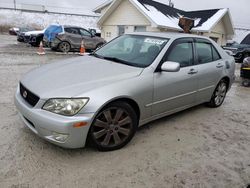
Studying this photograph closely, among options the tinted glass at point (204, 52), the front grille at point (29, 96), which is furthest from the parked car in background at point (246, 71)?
the front grille at point (29, 96)

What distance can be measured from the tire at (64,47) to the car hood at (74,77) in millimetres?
10911

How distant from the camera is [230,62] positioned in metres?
5.18

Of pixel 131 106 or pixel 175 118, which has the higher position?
pixel 131 106

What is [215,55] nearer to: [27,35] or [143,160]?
[143,160]

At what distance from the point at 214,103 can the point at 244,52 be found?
12.5 metres

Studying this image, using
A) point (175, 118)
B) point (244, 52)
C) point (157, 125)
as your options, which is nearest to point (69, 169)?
point (157, 125)

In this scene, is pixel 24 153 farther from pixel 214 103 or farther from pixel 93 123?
pixel 214 103

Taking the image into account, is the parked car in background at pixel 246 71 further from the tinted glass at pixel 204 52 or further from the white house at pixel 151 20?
the white house at pixel 151 20

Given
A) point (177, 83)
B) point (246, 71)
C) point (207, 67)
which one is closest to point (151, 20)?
point (246, 71)

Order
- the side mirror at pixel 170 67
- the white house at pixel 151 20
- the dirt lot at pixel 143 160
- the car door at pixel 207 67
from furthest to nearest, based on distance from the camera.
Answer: the white house at pixel 151 20 < the car door at pixel 207 67 < the side mirror at pixel 170 67 < the dirt lot at pixel 143 160

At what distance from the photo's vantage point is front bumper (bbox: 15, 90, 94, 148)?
8.42ft

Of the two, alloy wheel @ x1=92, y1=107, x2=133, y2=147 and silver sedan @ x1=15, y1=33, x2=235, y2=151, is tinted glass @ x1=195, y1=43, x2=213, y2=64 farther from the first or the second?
alloy wheel @ x1=92, y1=107, x2=133, y2=147

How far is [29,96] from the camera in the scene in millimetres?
2939

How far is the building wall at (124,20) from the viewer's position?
17.0 m
